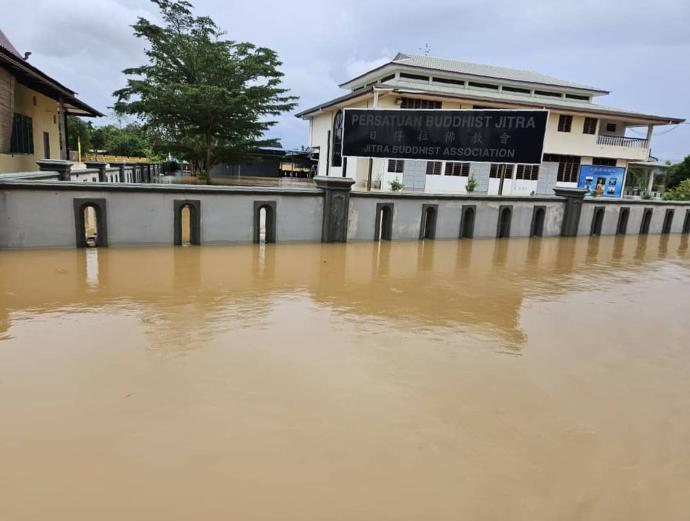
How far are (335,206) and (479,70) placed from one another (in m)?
26.8

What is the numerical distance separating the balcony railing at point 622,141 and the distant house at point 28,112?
3164 cm

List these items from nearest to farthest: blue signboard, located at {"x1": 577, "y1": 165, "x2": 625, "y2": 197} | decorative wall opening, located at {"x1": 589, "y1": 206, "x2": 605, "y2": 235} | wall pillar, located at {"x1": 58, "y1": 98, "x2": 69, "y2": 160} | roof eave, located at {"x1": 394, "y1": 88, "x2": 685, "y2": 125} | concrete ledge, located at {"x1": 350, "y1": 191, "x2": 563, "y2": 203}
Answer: concrete ledge, located at {"x1": 350, "y1": 191, "x2": 563, "y2": 203} < decorative wall opening, located at {"x1": 589, "y1": 206, "x2": 605, "y2": 235} < wall pillar, located at {"x1": 58, "y1": 98, "x2": 69, "y2": 160} < roof eave, located at {"x1": 394, "y1": 88, "x2": 685, "y2": 125} < blue signboard, located at {"x1": 577, "y1": 165, "x2": 625, "y2": 197}

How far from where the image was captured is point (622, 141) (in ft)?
110

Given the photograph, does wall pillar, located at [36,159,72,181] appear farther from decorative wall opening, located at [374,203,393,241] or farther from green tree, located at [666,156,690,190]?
green tree, located at [666,156,690,190]

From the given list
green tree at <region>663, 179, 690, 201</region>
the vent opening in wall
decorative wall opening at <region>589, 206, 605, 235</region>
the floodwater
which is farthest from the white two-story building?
the floodwater

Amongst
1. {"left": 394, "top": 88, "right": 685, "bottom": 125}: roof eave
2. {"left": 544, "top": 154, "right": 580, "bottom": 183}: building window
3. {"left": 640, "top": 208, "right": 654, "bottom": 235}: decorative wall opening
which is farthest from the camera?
{"left": 544, "top": 154, "right": 580, "bottom": 183}: building window

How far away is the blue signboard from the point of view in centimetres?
3372

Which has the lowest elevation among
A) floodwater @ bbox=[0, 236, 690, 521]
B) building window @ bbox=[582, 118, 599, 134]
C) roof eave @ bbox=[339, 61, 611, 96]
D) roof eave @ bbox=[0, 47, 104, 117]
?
floodwater @ bbox=[0, 236, 690, 521]

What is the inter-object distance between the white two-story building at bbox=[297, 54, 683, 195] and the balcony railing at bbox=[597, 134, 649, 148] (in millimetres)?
68

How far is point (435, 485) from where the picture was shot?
3.48m

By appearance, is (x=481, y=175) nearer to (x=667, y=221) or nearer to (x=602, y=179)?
(x=602, y=179)

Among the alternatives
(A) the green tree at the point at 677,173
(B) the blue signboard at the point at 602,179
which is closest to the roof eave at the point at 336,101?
(B) the blue signboard at the point at 602,179

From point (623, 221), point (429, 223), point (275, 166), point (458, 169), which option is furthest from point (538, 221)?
point (275, 166)

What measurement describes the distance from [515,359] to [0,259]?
32.6 feet
